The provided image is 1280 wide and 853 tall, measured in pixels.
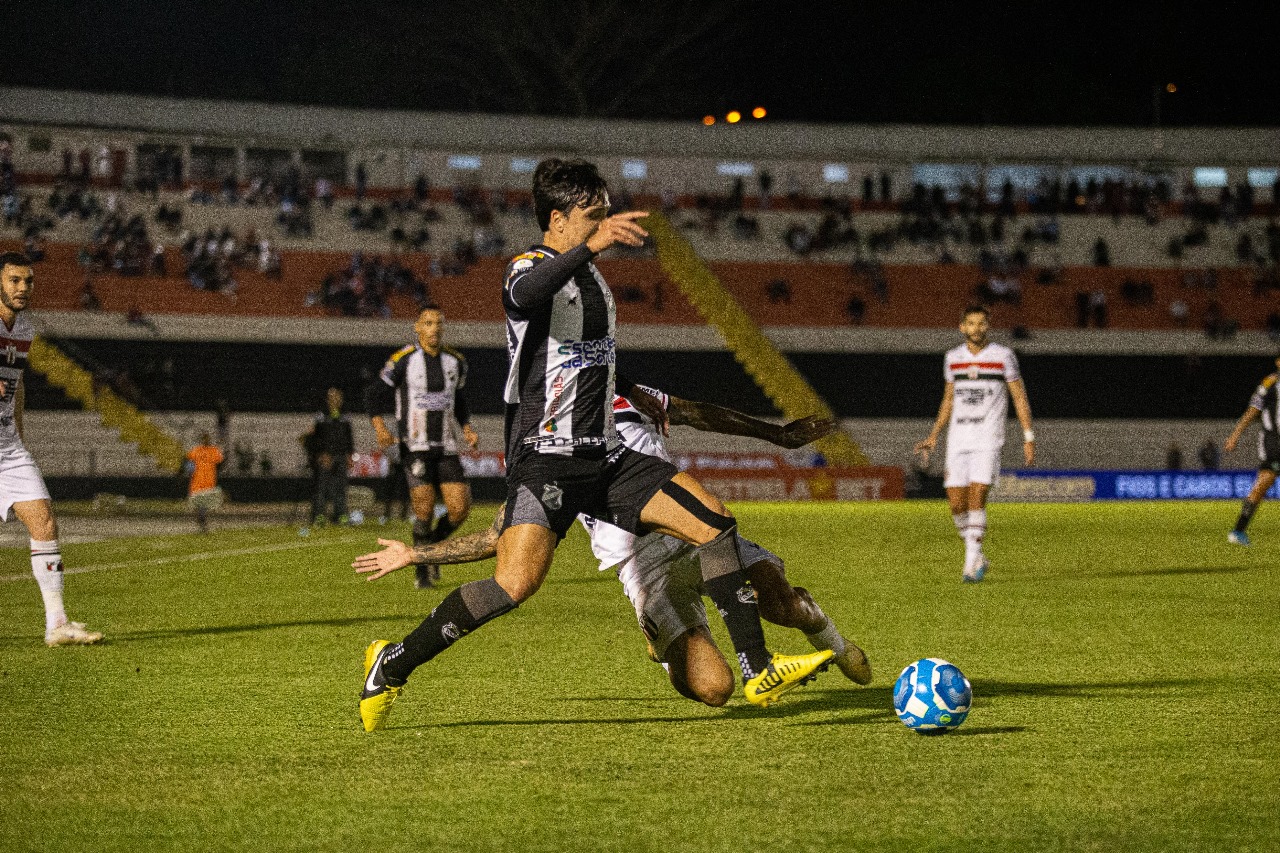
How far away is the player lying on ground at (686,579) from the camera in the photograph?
20.0ft

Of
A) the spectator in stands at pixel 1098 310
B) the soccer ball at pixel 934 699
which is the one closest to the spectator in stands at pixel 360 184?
the spectator in stands at pixel 1098 310

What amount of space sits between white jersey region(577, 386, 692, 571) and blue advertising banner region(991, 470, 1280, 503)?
94.0ft

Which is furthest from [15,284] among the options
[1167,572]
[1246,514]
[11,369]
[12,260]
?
[1246,514]

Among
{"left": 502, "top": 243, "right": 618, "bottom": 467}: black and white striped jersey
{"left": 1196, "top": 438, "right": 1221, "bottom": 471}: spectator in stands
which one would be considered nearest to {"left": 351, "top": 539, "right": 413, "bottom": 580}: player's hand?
{"left": 502, "top": 243, "right": 618, "bottom": 467}: black and white striped jersey

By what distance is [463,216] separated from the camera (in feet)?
158

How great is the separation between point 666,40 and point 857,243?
16.5 m

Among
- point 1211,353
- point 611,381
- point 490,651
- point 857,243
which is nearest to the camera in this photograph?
point 611,381

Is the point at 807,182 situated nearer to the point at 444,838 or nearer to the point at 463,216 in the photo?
the point at 463,216

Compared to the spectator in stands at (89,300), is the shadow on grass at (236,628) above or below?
below

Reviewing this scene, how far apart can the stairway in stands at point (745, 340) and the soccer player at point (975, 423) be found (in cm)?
2370

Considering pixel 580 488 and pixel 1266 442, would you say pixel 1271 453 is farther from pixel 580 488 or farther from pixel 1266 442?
pixel 580 488

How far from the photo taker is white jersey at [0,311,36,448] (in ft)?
28.5

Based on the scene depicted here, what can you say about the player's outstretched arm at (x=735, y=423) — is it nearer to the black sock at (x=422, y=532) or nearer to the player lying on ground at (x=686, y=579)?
the player lying on ground at (x=686, y=579)

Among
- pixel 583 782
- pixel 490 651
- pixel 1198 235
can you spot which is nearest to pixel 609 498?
pixel 583 782
